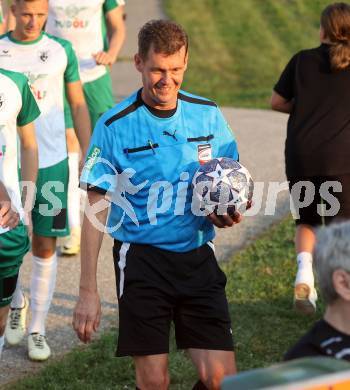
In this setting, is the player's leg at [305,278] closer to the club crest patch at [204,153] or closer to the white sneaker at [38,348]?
the white sneaker at [38,348]

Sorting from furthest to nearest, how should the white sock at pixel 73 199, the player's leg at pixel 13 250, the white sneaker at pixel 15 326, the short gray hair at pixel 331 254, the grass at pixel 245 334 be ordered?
the white sock at pixel 73 199 < the white sneaker at pixel 15 326 < the grass at pixel 245 334 < the player's leg at pixel 13 250 < the short gray hair at pixel 331 254

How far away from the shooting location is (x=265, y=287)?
29.9ft

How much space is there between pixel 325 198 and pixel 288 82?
855 millimetres

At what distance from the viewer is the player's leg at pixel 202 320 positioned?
230 inches

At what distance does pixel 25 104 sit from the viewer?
6.81 metres

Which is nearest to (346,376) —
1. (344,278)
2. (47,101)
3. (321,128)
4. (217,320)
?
(344,278)

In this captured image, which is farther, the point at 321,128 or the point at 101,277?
the point at 101,277

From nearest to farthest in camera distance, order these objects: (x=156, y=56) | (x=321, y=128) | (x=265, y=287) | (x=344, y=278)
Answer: (x=344, y=278)
(x=156, y=56)
(x=321, y=128)
(x=265, y=287)

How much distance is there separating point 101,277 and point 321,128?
2.74 meters

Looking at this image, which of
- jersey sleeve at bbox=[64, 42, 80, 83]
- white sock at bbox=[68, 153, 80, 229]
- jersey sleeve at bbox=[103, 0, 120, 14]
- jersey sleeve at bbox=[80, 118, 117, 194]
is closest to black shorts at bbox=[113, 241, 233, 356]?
jersey sleeve at bbox=[80, 118, 117, 194]

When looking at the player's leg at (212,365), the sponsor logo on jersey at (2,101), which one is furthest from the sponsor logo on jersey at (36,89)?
the player's leg at (212,365)

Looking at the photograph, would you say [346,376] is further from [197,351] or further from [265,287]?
[265,287]

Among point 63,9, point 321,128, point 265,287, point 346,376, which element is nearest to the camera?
point 346,376

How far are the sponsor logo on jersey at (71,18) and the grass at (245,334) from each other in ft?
8.88
